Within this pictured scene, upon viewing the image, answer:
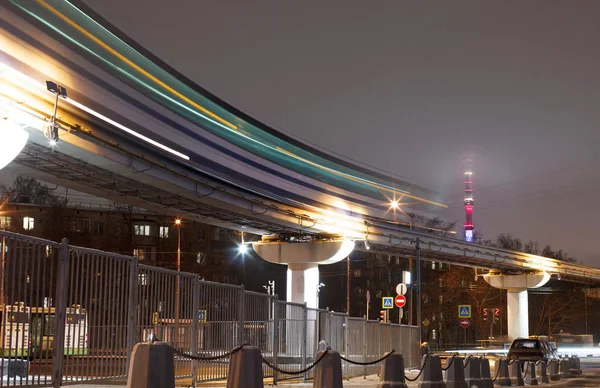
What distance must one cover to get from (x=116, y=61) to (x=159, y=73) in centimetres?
379

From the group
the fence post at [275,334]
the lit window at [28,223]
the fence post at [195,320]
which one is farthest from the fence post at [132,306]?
the lit window at [28,223]

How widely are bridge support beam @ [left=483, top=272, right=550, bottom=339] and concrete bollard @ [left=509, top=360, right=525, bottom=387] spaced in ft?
202

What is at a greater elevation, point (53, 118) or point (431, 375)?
point (53, 118)

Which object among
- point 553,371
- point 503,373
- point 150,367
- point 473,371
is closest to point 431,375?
point 473,371

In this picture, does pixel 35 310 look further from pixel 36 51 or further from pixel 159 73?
pixel 159 73

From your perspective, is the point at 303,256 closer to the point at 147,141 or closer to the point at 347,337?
the point at 147,141

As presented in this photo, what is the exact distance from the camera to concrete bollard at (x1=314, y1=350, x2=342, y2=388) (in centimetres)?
1340

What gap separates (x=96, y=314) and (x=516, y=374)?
1629 centimetres

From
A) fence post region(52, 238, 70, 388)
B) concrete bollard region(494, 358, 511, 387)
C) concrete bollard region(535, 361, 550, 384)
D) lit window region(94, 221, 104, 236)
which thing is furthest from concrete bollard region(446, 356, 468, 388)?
lit window region(94, 221, 104, 236)

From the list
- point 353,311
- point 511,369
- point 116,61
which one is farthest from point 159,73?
point 353,311

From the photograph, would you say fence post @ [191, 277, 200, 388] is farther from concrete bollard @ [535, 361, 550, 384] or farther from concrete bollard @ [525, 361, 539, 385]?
concrete bollard @ [535, 361, 550, 384]

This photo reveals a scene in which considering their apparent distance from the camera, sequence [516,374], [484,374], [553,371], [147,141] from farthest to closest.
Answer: [147,141]
[553,371]
[516,374]
[484,374]

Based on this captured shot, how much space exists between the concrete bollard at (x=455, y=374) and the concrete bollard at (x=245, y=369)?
8.61 meters

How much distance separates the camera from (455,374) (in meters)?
18.7
